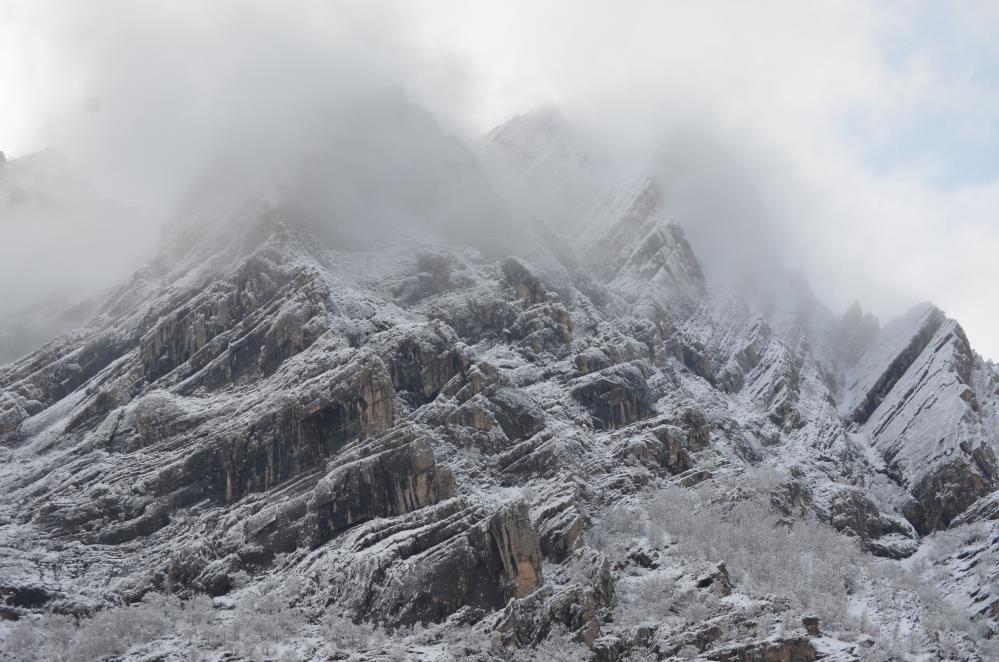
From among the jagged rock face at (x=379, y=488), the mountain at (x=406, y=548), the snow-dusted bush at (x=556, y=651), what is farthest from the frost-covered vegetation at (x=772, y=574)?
the jagged rock face at (x=379, y=488)

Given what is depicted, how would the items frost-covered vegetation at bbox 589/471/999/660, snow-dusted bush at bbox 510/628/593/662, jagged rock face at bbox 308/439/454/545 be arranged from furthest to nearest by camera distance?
jagged rock face at bbox 308/439/454/545 < frost-covered vegetation at bbox 589/471/999/660 < snow-dusted bush at bbox 510/628/593/662

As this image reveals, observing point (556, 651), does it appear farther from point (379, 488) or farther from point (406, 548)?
point (379, 488)

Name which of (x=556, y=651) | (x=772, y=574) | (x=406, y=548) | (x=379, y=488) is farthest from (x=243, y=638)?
(x=772, y=574)

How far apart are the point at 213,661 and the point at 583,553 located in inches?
1980

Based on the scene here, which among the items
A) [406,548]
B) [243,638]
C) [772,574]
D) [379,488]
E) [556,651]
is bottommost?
[556,651]

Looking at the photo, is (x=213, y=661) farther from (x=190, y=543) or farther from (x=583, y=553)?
(x=583, y=553)

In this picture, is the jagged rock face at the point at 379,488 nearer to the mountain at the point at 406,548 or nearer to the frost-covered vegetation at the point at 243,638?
the mountain at the point at 406,548

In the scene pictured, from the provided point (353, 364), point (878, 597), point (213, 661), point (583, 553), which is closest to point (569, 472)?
point (583, 553)

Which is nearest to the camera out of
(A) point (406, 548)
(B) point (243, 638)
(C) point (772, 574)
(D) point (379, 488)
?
(B) point (243, 638)

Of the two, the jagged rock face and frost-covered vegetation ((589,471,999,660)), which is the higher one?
the jagged rock face

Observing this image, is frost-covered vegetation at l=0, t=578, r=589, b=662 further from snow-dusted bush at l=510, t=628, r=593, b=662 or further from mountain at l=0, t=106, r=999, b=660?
mountain at l=0, t=106, r=999, b=660

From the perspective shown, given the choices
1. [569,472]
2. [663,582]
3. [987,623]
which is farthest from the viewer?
[569,472]

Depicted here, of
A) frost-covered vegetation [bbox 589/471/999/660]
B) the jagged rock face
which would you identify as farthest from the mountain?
frost-covered vegetation [bbox 589/471/999/660]

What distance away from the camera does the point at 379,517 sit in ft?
552
